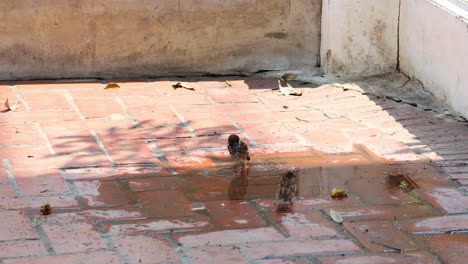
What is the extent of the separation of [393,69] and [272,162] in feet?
8.63

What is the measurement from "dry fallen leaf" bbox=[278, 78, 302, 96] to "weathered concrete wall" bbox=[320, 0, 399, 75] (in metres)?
0.51

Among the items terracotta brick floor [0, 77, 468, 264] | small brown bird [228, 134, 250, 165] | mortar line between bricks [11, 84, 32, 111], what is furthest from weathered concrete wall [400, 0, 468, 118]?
mortar line between bricks [11, 84, 32, 111]

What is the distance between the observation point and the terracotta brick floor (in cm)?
528

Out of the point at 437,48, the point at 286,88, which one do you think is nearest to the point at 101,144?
the point at 286,88

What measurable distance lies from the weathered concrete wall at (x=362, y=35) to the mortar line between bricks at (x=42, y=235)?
412 centimetres

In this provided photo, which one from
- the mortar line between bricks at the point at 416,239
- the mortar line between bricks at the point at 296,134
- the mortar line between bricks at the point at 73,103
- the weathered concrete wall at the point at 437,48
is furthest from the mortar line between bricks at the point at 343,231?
the mortar line between bricks at the point at 73,103

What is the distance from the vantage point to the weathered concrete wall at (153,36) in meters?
8.66

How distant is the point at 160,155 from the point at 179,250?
1.76m

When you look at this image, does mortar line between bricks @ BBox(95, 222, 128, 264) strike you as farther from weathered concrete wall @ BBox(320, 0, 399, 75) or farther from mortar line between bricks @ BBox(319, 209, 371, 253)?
weathered concrete wall @ BBox(320, 0, 399, 75)

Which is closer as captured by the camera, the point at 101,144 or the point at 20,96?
the point at 101,144

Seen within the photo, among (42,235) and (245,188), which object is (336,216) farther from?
(42,235)

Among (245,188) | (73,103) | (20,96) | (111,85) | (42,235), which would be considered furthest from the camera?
(111,85)

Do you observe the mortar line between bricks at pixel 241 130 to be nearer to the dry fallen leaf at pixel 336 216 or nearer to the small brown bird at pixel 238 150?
the small brown bird at pixel 238 150

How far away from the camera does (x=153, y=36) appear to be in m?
8.95
